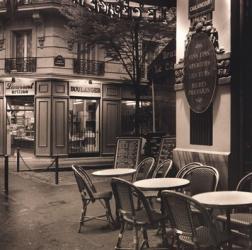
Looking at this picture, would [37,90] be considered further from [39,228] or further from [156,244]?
[156,244]

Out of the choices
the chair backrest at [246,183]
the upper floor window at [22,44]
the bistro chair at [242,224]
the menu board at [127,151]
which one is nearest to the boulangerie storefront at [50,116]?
the upper floor window at [22,44]

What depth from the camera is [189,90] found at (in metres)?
7.14

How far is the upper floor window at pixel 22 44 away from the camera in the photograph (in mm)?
21578

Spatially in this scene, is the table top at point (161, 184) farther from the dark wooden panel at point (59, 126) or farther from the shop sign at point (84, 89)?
the shop sign at point (84, 89)

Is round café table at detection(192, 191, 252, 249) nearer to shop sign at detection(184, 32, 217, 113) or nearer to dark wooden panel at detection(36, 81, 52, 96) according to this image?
shop sign at detection(184, 32, 217, 113)

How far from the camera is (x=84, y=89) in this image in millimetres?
21562

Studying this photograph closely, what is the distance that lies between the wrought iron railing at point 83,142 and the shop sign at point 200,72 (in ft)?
48.4

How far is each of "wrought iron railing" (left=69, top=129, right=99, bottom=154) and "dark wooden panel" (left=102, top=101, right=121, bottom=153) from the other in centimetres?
41

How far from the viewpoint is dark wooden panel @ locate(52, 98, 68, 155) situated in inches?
811

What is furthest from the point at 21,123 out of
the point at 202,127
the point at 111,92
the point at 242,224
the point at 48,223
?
the point at 242,224

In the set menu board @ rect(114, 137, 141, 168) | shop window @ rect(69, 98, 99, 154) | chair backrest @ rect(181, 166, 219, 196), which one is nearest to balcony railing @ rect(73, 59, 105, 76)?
shop window @ rect(69, 98, 99, 154)

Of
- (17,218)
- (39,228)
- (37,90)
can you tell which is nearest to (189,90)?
(39,228)

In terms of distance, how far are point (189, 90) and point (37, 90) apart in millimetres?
14587

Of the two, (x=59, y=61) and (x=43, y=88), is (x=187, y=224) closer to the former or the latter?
(x=43, y=88)
